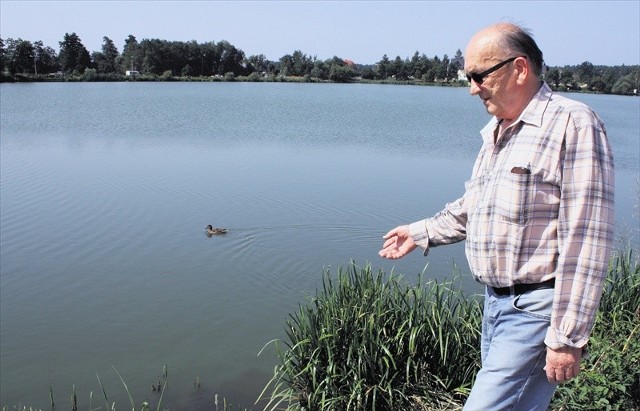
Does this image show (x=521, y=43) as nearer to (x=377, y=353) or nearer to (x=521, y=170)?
(x=521, y=170)

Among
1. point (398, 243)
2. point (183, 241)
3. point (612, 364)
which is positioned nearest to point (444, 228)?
point (398, 243)

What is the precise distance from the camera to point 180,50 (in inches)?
3932

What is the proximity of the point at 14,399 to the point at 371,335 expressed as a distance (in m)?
3.14

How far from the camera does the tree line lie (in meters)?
77.9

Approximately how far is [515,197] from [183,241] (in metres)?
7.37

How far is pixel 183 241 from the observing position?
350 inches

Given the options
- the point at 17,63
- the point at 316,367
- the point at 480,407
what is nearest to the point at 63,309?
the point at 316,367

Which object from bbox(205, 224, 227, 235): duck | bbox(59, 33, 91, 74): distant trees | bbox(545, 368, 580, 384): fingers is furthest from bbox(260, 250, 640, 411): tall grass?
bbox(59, 33, 91, 74): distant trees

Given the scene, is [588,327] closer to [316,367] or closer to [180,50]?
[316,367]

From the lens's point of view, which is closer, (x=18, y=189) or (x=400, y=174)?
(x=18, y=189)

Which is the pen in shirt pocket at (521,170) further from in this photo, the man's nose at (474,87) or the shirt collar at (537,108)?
the man's nose at (474,87)

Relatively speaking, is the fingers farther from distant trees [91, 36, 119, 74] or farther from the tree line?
distant trees [91, 36, 119, 74]

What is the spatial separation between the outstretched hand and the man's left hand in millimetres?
892

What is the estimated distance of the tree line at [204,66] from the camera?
7788 cm
